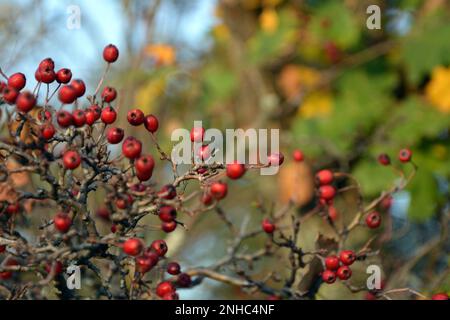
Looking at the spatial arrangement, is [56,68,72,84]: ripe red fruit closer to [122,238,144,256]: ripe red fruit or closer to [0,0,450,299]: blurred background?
[122,238,144,256]: ripe red fruit

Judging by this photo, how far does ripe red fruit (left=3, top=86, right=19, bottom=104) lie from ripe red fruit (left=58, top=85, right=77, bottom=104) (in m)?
0.11

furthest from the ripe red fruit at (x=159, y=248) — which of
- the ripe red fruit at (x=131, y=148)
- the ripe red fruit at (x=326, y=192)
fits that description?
the ripe red fruit at (x=326, y=192)

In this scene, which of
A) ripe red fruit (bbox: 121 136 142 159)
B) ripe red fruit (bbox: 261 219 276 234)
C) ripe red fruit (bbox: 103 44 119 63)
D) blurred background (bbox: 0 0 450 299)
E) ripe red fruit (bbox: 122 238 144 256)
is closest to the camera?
ripe red fruit (bbox: 122 238 144 256)

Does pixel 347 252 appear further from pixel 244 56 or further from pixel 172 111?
pixel 172 111

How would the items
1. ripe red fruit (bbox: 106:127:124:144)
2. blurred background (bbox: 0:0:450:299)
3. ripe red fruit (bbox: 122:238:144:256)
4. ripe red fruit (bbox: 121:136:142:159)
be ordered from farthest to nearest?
blurred background (bbox: 0:0:450:299) → ripe red fruit (bbox: 106:127:124:144) → ripe red fruit (bbox: 121:136:142:159) → ripe red fruit (bbox: 122:238:144:256)

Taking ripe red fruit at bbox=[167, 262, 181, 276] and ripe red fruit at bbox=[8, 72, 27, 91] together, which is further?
ripe red fruit at bbox=[167, 262, 181, 276]

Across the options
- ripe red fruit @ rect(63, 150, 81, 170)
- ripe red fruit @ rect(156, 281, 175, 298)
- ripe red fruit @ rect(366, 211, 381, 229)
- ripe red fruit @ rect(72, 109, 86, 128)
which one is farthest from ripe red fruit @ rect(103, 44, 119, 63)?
ripe red fruit @ rect(366, 211, 381, 229)

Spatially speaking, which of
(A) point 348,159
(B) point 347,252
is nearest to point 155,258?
(B) point 347,252

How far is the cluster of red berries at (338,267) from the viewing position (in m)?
1.69

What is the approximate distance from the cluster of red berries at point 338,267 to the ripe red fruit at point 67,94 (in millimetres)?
720

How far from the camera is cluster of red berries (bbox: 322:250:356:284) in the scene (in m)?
1.69

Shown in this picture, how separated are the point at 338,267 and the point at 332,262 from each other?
0.03 metres

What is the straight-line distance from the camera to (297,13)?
15.8ft
